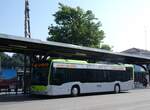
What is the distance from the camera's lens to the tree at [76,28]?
55.2 meters

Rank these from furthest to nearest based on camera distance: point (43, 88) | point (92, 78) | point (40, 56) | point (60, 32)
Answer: point (60, 32) < point (40, 56) < point (92, 78) < point (43, 88)

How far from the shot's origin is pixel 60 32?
55844mm

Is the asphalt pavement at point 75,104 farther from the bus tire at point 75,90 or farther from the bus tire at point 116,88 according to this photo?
the bus tire at point 116,88

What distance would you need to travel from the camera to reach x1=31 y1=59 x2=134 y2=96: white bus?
24281 millimetres

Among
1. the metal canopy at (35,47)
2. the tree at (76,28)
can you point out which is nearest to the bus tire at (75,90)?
the metal canopy at (35,47)

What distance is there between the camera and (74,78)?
85.8ft

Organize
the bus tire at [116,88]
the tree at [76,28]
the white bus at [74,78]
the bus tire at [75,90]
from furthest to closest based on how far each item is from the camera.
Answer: the tree at [76,28]
the bus tire at [116,88]
the bus tire at [75,90]
the white bus at [74,78]

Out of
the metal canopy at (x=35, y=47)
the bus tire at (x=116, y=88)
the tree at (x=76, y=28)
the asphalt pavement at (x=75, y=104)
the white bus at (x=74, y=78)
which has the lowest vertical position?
the asphalt pavement at (x=75, y=104)

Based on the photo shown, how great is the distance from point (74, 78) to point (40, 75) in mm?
2814

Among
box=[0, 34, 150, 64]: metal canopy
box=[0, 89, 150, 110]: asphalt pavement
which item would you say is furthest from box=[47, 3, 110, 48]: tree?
box=[0, 89, 150, 110]: asphalt pavement

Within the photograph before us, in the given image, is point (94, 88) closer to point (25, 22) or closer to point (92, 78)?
point (92, 78)

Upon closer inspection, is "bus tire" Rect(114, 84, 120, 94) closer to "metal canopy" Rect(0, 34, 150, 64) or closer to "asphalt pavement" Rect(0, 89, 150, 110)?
"metal canopy" Rect(0, 34, 150, 64)

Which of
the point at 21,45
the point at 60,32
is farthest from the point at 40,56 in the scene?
→ the point at 60,32

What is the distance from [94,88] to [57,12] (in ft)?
102
